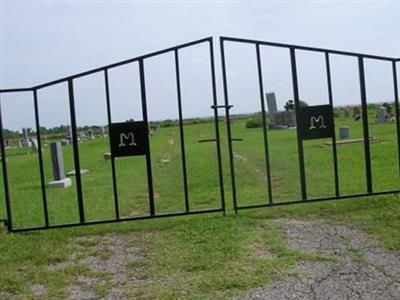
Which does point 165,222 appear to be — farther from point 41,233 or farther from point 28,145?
point 28,145

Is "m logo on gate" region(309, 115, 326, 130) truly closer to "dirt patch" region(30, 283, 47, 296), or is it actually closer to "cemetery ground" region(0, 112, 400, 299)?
"cemetery ground" region(0, 112, 400, 299)

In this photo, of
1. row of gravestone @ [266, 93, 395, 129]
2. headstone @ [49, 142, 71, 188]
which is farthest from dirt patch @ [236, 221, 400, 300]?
row of gravestone @ [266, 93, 395, 129]

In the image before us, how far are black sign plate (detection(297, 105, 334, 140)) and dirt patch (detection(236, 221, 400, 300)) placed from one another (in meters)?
1.41

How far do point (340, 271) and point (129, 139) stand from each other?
2959 mm

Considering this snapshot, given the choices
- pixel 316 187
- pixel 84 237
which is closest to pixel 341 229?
pixel 84 237

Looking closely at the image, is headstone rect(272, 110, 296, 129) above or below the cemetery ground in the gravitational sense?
above

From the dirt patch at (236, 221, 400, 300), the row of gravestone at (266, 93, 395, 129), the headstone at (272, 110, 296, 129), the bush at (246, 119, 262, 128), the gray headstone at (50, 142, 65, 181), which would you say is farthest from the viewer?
the bush at (246, 119, 262, 128)

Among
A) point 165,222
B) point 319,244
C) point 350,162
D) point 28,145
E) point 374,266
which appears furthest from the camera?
point 28,145

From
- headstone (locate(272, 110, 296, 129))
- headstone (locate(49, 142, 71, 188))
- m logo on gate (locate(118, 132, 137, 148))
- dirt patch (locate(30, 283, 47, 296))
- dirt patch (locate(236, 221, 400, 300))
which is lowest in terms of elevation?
dirt patch (locate(236, 221, 400, 300))

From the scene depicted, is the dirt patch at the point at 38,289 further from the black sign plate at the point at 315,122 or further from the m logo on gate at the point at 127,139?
the black sign plate at the point at 315,122

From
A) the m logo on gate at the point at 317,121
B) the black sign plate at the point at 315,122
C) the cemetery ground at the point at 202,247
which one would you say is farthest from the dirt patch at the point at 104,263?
the m logo on gate at the point at 317,121

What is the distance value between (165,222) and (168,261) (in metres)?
1.63

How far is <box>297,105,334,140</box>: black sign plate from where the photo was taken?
641 centimetres

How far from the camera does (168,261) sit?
4.70 metres
